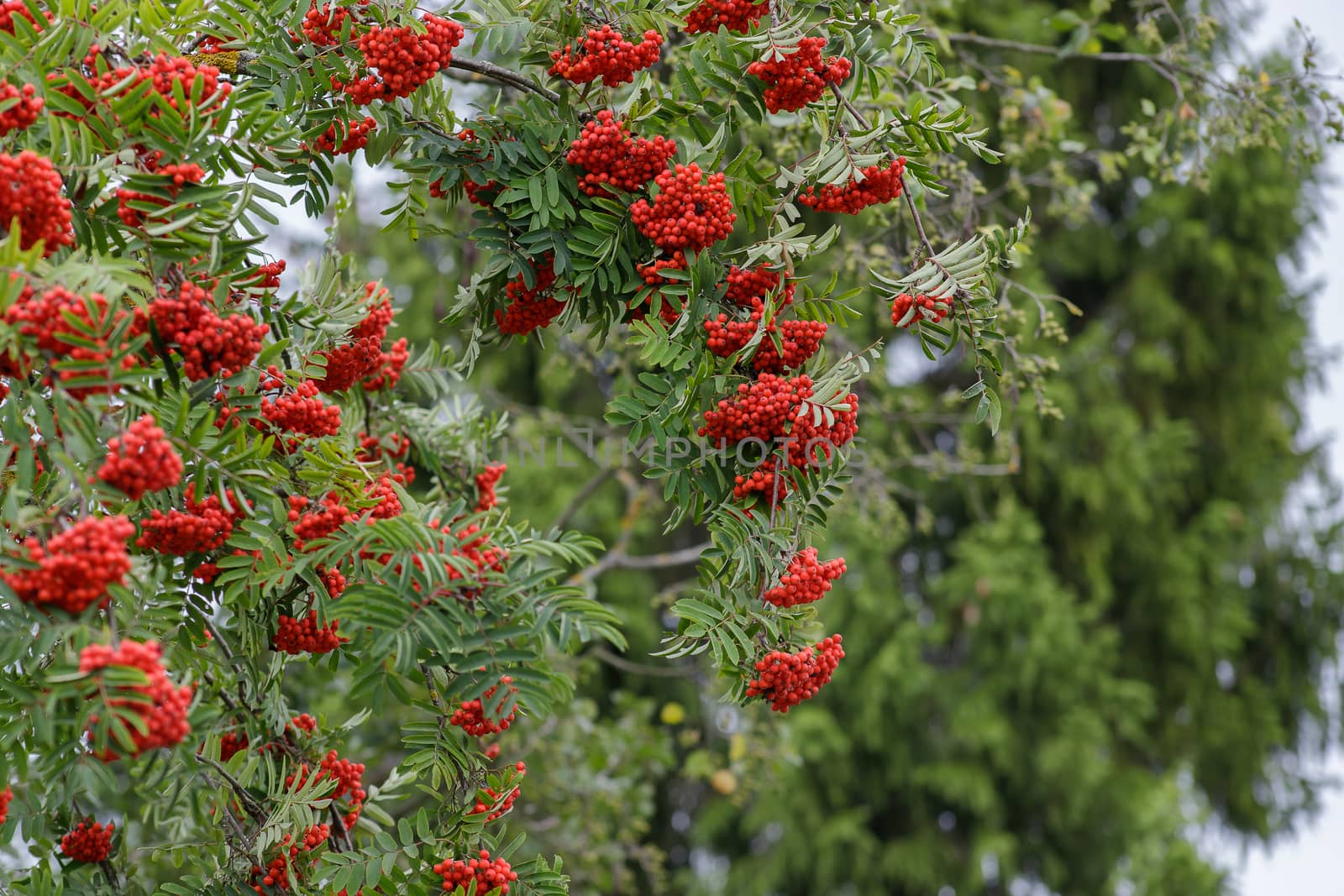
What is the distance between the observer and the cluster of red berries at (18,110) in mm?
1728

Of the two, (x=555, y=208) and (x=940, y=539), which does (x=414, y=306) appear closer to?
(x=940, y=539)

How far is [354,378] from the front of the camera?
2.52m

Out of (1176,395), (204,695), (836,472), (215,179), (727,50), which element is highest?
(727,50)

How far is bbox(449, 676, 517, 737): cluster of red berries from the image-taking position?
1.83 meters

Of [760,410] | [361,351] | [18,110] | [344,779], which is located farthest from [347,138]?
[344,779]

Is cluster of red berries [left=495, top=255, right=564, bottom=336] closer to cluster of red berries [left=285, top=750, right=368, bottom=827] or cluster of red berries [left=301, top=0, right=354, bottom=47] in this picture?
cluster of red berries [left=301, top=0, right=354, bottom=47]

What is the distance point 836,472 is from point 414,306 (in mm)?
7315

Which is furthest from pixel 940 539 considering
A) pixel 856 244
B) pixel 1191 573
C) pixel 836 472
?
pixel 836 472

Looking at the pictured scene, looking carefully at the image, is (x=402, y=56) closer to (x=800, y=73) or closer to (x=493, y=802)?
(x=800, y=73)

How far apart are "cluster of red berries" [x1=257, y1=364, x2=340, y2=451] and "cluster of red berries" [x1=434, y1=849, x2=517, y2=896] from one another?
2.55 feet

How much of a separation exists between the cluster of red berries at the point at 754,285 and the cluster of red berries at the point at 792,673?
60cm

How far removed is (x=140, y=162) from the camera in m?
1.88

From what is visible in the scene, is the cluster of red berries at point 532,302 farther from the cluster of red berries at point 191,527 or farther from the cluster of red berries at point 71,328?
the cluster of red berries at point 71,328

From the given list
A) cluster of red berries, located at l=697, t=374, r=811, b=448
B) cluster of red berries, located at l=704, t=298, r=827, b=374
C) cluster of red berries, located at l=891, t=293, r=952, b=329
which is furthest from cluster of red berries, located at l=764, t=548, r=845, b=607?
cluster of red berries, located at l=891, t=293, r=952, b=329
